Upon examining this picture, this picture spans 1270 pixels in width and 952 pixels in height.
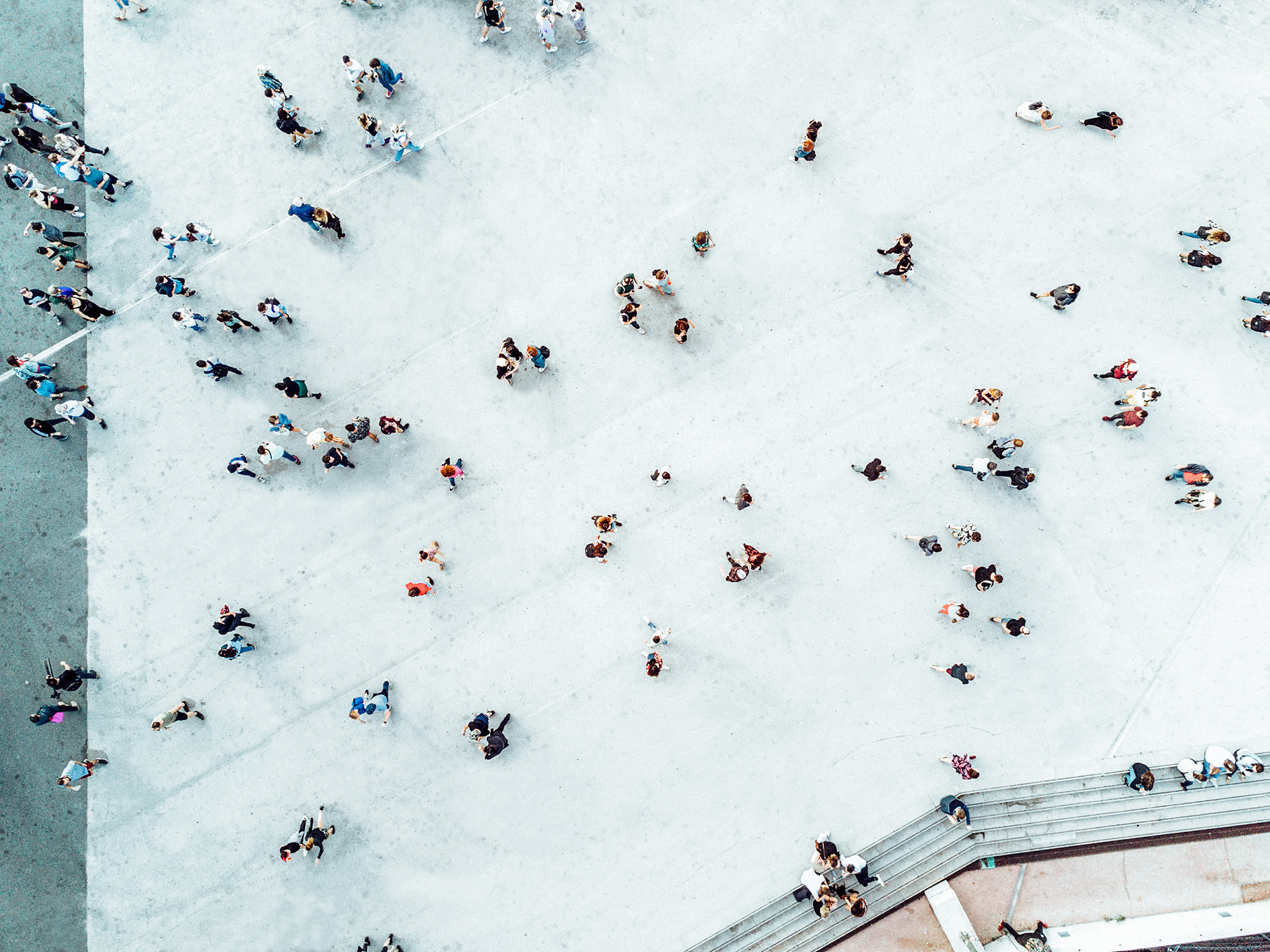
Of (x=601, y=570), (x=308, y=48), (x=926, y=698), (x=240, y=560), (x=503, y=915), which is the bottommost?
(x=503, y=915)

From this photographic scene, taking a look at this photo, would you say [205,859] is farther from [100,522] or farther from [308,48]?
[308,48]

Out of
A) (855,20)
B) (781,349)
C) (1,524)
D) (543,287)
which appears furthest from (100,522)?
(855,20)

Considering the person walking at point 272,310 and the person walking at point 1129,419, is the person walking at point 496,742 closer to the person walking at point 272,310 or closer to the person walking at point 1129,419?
the person walking at point 272,310

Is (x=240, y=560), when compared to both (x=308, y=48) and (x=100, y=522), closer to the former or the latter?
(x=100, y=522)

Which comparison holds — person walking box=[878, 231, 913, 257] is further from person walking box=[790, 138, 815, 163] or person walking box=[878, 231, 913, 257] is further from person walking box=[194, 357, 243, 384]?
person walking box=[194, 357, 243, 384]

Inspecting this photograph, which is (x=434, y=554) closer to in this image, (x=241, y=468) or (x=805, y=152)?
(x=241, y=468)

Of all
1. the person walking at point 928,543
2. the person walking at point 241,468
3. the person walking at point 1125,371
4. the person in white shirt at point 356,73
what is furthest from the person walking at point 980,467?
the person in white shirt at point 356,73

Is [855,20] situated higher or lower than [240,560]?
higher
